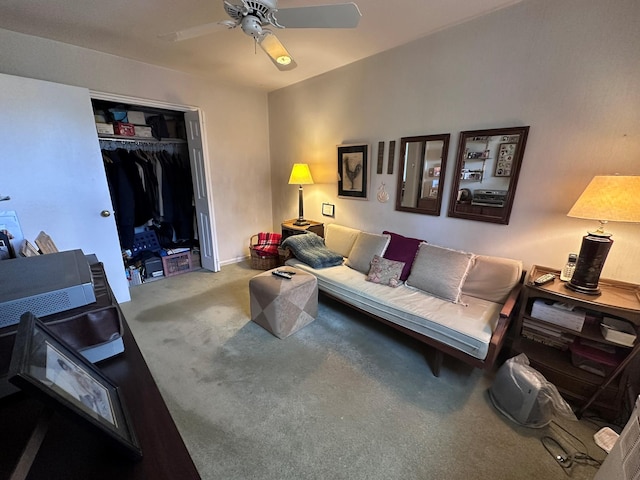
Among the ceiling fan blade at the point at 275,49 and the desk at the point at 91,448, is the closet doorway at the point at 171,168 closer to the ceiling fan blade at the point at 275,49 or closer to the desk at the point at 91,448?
the ceiling fan blade at the point at 275,49

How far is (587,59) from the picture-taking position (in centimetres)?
163

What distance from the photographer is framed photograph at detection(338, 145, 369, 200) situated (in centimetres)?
290

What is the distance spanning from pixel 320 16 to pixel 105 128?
2.88 m

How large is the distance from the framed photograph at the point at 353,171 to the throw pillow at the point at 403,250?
2.22ft

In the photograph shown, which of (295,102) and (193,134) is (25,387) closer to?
(193,134)

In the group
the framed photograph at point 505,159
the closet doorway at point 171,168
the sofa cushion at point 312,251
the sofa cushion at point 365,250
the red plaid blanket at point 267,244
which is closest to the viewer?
the framed photograph at point 505,159

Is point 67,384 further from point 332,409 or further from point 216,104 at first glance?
point 216,104

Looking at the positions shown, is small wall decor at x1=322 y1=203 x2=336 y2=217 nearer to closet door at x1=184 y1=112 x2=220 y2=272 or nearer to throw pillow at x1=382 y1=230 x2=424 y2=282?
throw pillow at x1=382 y1=230 x2=424 y2=282

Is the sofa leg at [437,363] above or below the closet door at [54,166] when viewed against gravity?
below

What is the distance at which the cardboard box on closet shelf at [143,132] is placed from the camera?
3186mm

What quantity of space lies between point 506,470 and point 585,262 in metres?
1.25

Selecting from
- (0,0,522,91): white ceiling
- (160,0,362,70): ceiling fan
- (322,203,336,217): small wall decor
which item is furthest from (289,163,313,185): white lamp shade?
(160,0,362,70): ceiling fan

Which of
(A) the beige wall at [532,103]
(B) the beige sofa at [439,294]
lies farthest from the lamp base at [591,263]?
(B) the beige sofa at [439,294]

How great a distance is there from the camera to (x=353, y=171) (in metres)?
3.03
